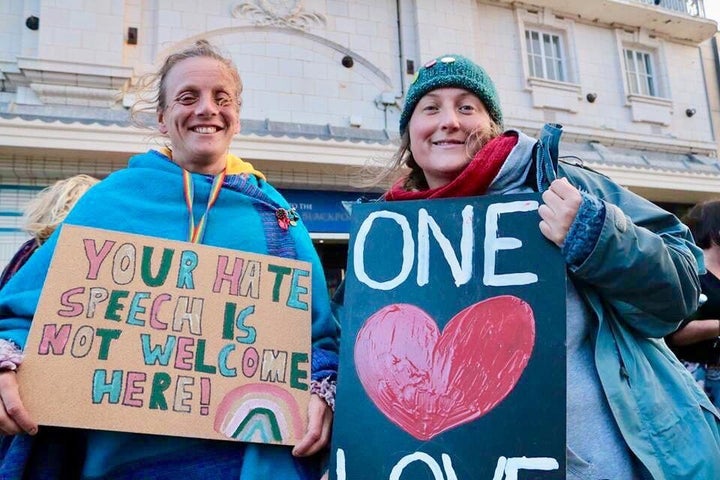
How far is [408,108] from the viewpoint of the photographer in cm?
171

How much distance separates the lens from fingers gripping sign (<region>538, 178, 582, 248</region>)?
121cm

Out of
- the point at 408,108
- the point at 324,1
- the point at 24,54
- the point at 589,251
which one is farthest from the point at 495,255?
the point at 324,1

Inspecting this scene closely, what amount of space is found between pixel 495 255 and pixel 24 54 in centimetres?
728

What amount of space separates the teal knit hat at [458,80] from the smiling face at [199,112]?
603mm

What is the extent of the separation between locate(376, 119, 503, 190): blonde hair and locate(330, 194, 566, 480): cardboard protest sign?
0.84ft

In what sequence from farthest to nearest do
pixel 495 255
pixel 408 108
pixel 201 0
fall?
pixel 201 0 → pixel 408 108 → pixel 495 255

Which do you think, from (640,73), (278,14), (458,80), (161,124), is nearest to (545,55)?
(640,73)

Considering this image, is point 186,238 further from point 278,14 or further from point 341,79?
point 278,14

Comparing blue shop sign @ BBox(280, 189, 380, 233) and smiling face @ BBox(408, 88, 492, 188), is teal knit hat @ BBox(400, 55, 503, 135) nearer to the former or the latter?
smiling face @ BBox(408, 88, 492, 188)

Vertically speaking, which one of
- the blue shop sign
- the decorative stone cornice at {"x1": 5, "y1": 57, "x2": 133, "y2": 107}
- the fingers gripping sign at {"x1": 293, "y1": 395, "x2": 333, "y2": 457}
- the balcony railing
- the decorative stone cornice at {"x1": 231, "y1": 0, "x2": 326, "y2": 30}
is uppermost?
the balcony railing

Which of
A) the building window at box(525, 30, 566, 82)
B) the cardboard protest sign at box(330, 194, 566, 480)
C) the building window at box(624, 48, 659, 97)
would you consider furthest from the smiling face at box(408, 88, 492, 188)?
the building window at box(624, 48, 659, 97)

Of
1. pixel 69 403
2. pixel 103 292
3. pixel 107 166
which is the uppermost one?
pixel 107 166

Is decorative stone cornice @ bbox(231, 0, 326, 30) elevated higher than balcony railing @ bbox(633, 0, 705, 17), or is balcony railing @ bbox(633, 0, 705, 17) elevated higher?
balcony railing @ bbox(633, 0, 705, 17)

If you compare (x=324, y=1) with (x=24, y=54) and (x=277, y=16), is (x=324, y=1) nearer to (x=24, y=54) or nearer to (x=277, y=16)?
(x=277, y=16)
